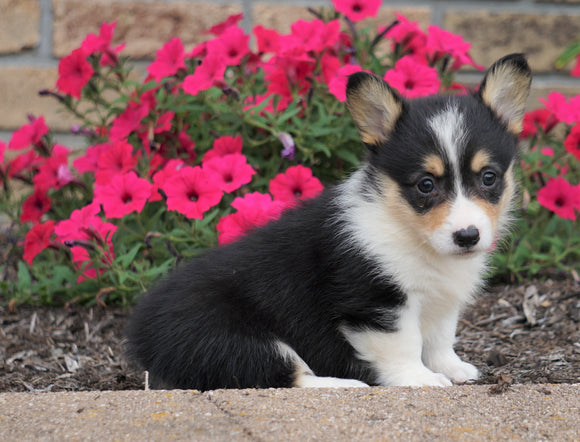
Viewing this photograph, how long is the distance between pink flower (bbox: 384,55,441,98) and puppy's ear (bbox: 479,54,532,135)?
82 cm

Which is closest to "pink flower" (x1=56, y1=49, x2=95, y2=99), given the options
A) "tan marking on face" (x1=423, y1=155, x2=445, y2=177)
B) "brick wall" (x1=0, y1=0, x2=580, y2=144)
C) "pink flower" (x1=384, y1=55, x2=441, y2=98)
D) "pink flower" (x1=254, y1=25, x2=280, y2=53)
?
"pink flower" (x1=254, y1=25, x2=280, y2=53)

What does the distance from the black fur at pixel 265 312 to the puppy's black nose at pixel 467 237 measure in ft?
1.04

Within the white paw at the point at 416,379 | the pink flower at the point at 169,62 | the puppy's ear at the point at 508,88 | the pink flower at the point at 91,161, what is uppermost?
the puppy's ear at the point at 508,88

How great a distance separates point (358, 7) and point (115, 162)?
1570mm

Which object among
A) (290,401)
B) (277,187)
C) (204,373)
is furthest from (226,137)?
(290,401)

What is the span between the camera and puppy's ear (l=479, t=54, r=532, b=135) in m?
3.15

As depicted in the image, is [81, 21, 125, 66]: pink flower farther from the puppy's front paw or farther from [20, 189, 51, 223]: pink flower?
the puppy's front paw

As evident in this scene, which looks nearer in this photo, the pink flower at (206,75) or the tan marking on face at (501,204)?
the tan marking on face at (501,204)

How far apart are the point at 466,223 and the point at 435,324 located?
0.61 metres

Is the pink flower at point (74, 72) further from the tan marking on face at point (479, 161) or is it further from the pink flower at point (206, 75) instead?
the tan marking on face at point (479, 161)

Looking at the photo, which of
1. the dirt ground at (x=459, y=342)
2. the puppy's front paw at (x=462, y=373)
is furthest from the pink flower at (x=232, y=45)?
the puppy's front paw at (x=462, y=373)

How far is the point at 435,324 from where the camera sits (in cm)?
322

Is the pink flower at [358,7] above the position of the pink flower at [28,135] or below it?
above

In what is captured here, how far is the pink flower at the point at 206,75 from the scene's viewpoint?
157 inches
